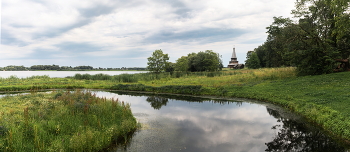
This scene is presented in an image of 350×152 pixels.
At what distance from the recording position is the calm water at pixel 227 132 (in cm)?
809

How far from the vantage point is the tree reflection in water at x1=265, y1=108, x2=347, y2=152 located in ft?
25.5

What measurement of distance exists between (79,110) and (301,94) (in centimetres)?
1712

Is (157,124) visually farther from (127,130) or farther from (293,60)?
(293,60)

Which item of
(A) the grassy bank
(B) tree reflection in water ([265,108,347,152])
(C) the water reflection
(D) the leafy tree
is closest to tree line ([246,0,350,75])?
(C) the water reflection

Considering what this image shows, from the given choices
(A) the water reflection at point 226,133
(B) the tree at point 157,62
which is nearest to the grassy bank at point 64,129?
(A) the water reflection at point 226,133

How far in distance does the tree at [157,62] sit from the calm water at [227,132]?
4616cm

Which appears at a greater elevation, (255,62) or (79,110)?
(255,62)

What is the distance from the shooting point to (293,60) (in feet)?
79.6

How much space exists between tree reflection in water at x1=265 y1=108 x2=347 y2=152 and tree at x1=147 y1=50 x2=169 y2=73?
51.5 m

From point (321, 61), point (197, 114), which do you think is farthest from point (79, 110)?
point (321, 61)

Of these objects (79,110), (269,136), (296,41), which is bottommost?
(269,136)

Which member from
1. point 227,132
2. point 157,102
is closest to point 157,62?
point 157,102

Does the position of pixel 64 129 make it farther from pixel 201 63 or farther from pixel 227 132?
pixel 201 63

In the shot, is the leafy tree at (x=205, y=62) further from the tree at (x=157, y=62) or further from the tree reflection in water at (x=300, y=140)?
the tree reflection in water at (x=300, y=140)
